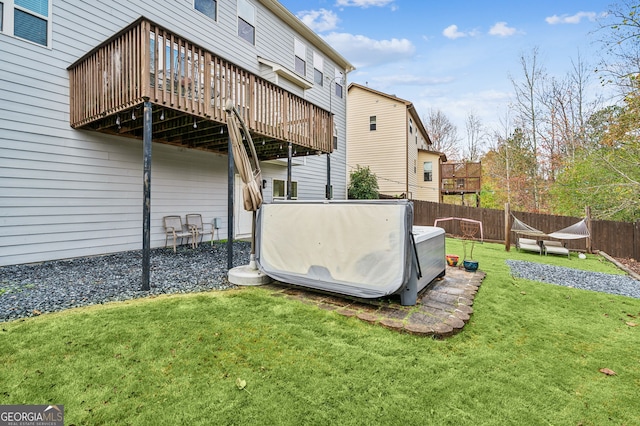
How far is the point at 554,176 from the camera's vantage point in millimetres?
15367

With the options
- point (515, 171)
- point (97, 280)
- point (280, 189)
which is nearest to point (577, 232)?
point (280, 189)

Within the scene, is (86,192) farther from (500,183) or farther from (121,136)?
(500,183)

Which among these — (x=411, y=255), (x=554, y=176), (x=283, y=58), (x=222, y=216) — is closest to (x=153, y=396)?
(x=411, y=255)

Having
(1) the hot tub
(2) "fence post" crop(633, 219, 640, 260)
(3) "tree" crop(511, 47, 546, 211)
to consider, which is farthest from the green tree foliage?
(1) the hot tub

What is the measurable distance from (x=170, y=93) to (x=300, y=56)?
8.13m

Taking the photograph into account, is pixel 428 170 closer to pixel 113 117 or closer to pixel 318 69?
pixel 318 69

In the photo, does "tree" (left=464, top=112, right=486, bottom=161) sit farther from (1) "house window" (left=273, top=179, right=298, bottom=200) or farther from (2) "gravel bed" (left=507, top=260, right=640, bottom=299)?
(2) "gravel bed" (left=507, top=260, right=640, bottom=299)

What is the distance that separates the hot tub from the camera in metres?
3.31

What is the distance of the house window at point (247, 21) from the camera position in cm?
892

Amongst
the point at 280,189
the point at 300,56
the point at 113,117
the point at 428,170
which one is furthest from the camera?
the point at 428,170

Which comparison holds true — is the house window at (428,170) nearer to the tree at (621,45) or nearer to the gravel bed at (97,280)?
the tree at (621,45)

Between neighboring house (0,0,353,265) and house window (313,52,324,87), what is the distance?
4449 mm

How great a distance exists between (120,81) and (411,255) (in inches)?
208

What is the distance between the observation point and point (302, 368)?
7.43ft
